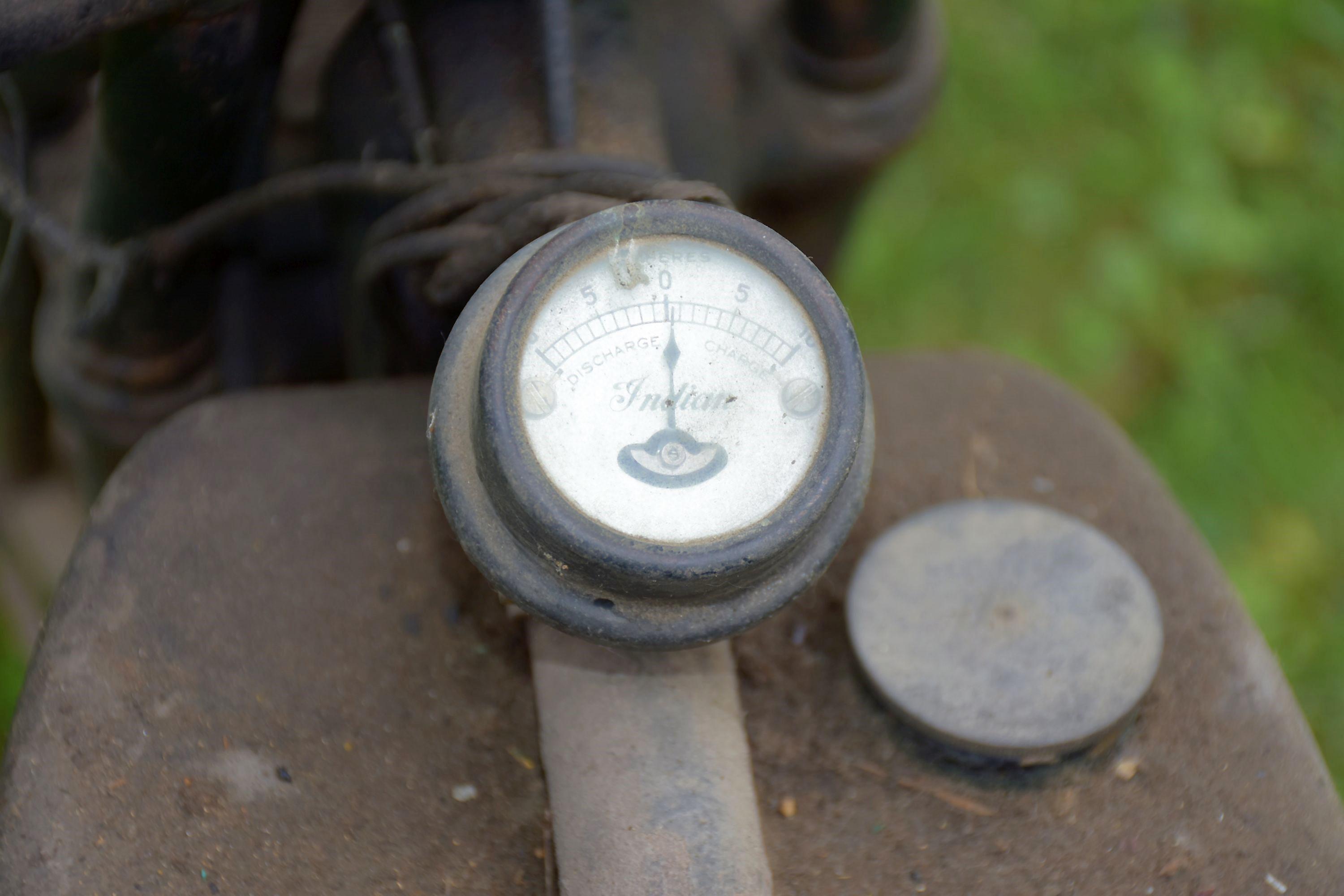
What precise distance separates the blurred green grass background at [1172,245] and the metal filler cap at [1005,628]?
1027mm

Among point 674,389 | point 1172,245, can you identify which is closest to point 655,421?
point 674,389

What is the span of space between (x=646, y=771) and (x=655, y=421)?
0.26 meters

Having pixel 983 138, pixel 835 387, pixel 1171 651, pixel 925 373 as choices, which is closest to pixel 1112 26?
pixel 983 138

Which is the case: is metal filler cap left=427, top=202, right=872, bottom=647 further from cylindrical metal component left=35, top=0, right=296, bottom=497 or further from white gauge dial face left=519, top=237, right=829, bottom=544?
cylindrical metal component left=35, top=0, right=296, bottom=497

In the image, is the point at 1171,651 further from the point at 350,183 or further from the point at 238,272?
the point at 238,272

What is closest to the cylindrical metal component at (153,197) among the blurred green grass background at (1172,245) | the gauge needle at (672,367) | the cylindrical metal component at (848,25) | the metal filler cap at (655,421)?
the metal filler cap at (655,421)

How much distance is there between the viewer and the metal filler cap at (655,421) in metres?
0.89

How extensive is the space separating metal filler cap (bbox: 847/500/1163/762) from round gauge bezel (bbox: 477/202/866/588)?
233 millimetres

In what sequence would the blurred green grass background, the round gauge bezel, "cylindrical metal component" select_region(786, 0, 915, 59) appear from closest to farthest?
the round gauge bezel < "cylindrical metal component" select_region(786, 0, 915, 59) < the blurred green grass background

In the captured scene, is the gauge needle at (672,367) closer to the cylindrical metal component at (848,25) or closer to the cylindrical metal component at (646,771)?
the cylindrical metal component at (646,771)

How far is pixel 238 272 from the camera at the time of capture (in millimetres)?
1526

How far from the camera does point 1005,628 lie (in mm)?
1094

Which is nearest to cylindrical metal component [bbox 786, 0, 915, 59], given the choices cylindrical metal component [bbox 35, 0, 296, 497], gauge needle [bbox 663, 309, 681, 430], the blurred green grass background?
the blurred green grass background

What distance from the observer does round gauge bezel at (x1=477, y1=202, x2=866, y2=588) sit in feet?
2.87
